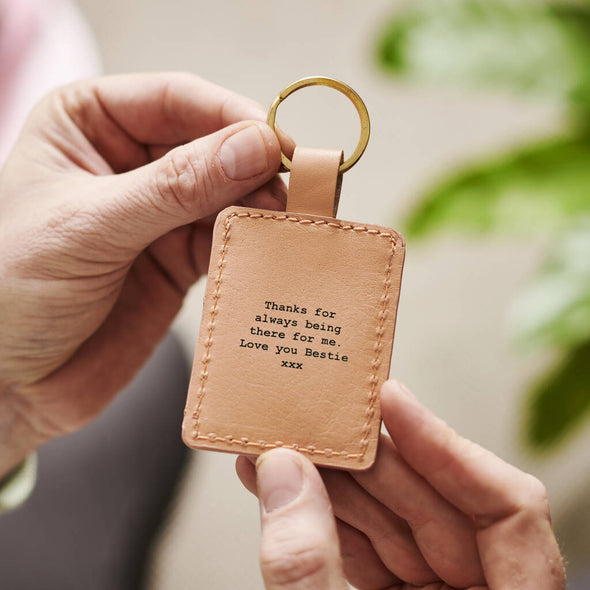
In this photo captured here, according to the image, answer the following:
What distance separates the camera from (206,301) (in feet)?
2.11

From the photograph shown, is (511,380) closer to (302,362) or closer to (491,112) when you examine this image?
(491,112)

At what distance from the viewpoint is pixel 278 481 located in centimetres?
58

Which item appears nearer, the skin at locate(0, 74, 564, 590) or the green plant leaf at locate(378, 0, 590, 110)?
the skin at locate(0, 74, 564, 590)

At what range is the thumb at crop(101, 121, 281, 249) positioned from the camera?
26.0 inches

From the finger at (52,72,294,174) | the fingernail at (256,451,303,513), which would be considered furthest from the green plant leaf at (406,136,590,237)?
the fingernail at (256,451,303,513)

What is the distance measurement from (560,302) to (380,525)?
0.52 metres

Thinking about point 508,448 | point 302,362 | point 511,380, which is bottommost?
point 508,448

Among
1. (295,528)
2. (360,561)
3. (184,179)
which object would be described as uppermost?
(184,179)

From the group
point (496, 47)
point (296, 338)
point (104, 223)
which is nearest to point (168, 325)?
point (104, 223)

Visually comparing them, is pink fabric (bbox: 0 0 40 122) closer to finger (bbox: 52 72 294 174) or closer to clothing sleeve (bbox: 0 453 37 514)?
finger (bbox: 52 72 294 174)

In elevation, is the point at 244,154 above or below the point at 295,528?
above

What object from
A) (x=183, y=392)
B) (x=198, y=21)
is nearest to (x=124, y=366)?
(x=183, y=392)

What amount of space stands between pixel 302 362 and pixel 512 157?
0.71 m

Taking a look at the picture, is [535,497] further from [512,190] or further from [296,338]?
[512,190]
